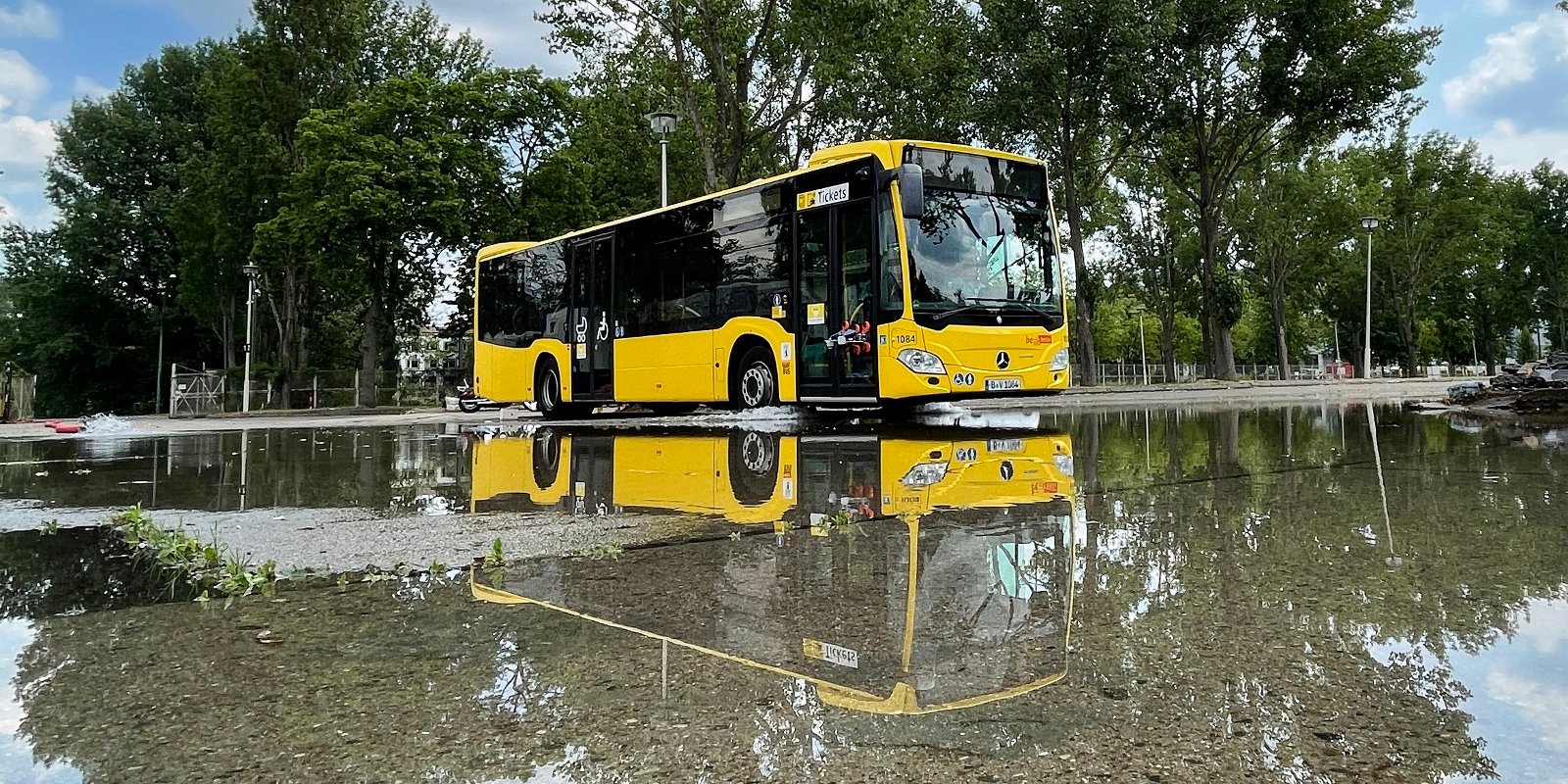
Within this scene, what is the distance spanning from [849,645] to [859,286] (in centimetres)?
939

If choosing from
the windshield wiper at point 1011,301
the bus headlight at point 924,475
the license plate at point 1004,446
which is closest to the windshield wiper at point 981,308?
the windshield wiper at point 1011,301

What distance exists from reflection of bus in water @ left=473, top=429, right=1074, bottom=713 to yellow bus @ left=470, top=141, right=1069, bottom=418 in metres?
4.72

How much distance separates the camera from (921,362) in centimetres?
1112

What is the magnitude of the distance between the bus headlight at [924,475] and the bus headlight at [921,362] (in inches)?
165

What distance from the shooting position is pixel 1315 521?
166 inches

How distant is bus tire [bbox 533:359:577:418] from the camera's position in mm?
17453

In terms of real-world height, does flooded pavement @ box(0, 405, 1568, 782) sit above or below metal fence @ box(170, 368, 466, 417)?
below

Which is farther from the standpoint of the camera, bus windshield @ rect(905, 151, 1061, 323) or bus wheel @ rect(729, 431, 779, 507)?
bus windshield @ rect(905, 151, 1061, 323)

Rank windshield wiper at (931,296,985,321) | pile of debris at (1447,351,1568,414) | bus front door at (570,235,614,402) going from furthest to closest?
bus front door at (570,235,614,402) → windshield wiper at (931,296,985,321) → pile of debris at (1447,351,1568,414)

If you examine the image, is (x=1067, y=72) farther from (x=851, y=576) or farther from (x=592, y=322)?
(x=851, y=576)

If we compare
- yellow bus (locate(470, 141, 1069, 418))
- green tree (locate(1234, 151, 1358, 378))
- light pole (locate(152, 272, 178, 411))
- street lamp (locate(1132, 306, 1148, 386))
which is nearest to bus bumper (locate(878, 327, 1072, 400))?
yellow bus (locate(470, 141, 1069, 418))

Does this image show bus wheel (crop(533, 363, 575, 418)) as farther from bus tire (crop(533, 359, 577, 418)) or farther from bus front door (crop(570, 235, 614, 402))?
bus front door (crop(570, 235, 614, 402))

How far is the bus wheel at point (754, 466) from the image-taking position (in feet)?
18.3

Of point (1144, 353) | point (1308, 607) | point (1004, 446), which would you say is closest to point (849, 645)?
point (1308, 607)
